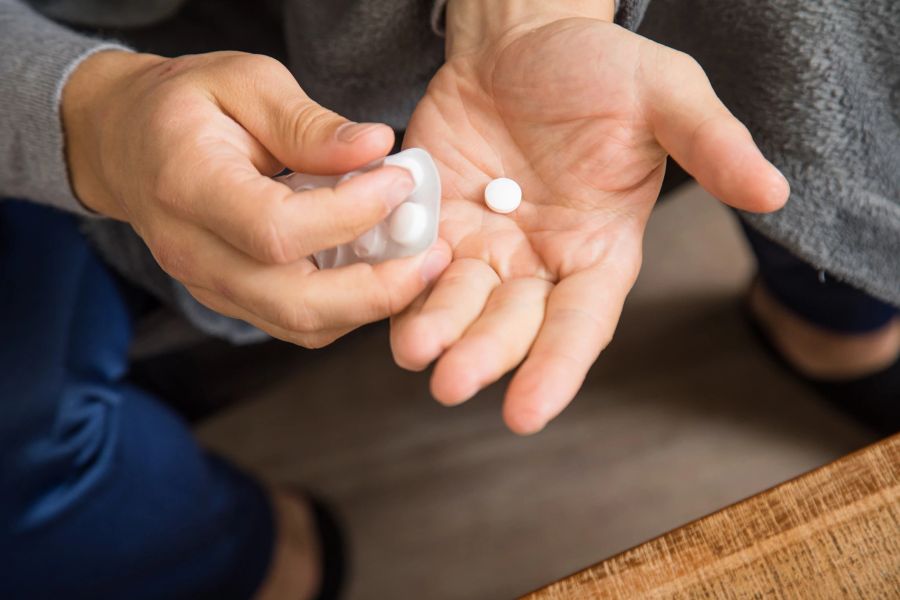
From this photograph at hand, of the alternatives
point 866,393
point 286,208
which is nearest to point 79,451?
point 286,208

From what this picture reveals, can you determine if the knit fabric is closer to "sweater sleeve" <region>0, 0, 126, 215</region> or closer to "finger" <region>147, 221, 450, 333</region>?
"finger" <region>147, 221, 450, 333</region>

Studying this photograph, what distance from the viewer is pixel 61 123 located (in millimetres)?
559

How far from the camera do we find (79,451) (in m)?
0.64

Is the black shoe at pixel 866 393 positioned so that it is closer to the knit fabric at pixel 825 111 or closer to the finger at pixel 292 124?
the knit fabric at pixel 825 111

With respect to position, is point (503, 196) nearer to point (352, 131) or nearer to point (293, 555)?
point (352, 131)

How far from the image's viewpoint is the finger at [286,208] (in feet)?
1.32

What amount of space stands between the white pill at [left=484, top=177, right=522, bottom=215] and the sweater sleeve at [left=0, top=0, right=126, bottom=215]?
1.03ft

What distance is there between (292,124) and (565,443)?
2.27ft

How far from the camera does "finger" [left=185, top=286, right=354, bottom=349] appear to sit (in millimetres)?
461

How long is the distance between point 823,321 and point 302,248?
2.35 feet

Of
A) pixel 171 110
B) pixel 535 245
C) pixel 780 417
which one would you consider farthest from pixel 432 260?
pixel 780 417

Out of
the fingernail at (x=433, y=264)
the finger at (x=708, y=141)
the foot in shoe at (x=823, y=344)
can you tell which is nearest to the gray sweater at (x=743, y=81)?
the finger at (x=708, y=141)

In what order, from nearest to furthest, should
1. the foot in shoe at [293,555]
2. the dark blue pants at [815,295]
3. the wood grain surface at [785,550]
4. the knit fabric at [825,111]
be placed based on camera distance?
the wood grain surface at [785,550]
the knit fabric at [825,111]
the dark blue pants at [815,295]
the foot in shoe at [293,555]

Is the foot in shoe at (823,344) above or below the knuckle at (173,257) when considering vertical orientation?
below
